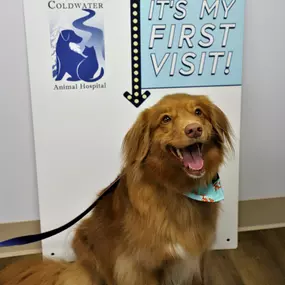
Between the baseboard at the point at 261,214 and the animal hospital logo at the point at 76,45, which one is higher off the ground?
the animal hospital logo at the point at 76,45

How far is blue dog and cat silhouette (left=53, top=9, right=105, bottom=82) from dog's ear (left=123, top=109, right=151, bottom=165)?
0.44 metres

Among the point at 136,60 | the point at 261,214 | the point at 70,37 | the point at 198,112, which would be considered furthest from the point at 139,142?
the point at 261,214

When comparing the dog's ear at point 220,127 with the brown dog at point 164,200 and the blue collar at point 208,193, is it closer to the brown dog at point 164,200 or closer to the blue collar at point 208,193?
the brown dog at point 164,200

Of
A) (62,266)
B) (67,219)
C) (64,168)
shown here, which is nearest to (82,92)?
(64,168)

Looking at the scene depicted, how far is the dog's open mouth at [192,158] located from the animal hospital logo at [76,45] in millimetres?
591

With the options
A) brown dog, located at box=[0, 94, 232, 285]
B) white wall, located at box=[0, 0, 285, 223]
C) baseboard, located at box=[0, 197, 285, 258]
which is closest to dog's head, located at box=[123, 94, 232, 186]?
brown dog, located at box=[0, 94, 232, 285]

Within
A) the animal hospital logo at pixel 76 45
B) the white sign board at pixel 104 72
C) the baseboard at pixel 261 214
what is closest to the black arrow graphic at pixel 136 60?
the white sign board at pixel 104 72

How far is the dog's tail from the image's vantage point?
1702mm

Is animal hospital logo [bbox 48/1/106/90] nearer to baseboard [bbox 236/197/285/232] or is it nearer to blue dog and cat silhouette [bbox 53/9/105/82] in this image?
blue dog and cat silhouette [bbox 53/9/105/82]

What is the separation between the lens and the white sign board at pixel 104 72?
183 cm

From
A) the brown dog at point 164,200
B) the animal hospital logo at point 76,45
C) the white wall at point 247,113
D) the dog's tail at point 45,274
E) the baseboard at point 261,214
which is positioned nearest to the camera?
the brown dog at point 164,200

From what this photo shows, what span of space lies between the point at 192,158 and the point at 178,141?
4.1 inches

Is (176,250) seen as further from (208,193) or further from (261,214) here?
(261,214)

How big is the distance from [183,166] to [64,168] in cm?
71
